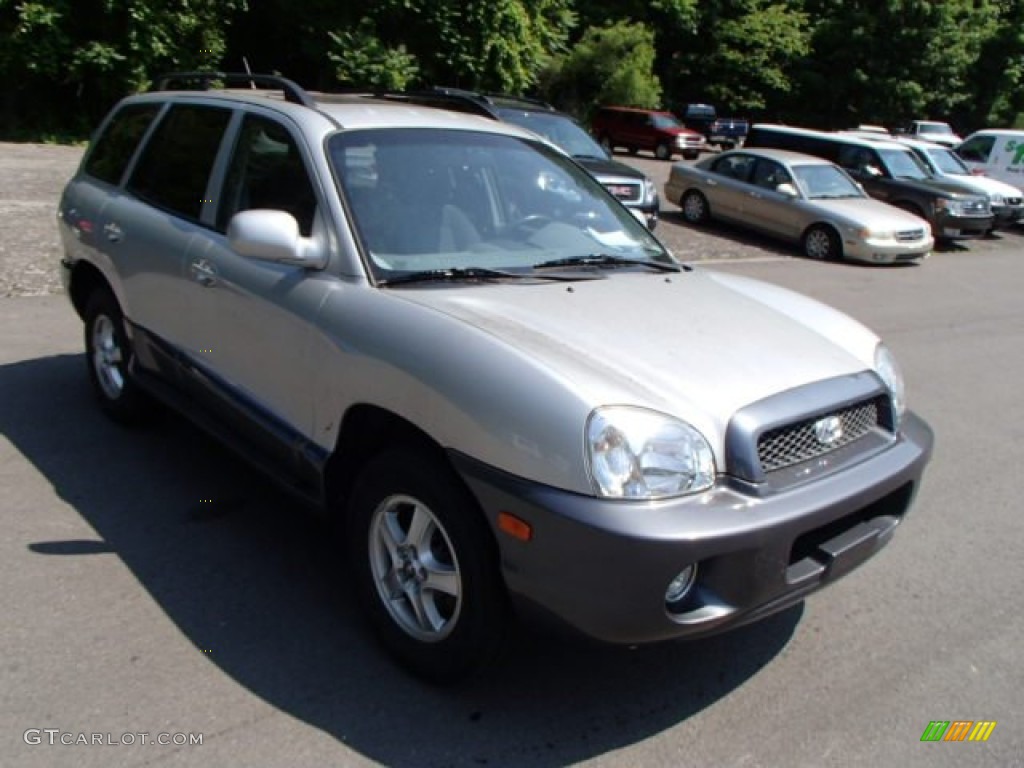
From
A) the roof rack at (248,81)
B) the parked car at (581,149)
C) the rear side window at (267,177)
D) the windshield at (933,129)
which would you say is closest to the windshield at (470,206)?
the rear side window at (267,177)

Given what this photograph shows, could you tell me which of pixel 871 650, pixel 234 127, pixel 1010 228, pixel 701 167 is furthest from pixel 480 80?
pixel 871 650

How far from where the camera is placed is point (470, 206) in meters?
3.70

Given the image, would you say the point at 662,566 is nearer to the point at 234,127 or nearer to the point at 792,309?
the point at 792,309

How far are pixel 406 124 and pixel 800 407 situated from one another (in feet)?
6.56

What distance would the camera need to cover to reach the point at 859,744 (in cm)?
287

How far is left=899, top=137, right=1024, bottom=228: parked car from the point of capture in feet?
58.7

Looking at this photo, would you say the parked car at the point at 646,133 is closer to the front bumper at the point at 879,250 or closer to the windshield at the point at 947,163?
the windshield at the point at 947,163

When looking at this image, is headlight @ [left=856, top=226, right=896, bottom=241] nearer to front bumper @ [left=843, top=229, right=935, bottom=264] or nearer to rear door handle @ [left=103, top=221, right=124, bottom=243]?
front bumper @ [left=843, top=229, right=935, bottom=264]

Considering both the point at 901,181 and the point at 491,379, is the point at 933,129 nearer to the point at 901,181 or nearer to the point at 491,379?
the point at 901,181

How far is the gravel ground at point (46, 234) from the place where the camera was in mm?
8727

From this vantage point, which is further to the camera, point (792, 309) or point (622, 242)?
point (622, 242)

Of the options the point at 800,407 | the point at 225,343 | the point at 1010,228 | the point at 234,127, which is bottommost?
the point at 1010,228

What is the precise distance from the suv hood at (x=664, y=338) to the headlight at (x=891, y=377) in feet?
0.14

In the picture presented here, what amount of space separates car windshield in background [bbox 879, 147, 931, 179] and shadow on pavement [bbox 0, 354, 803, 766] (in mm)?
15568
